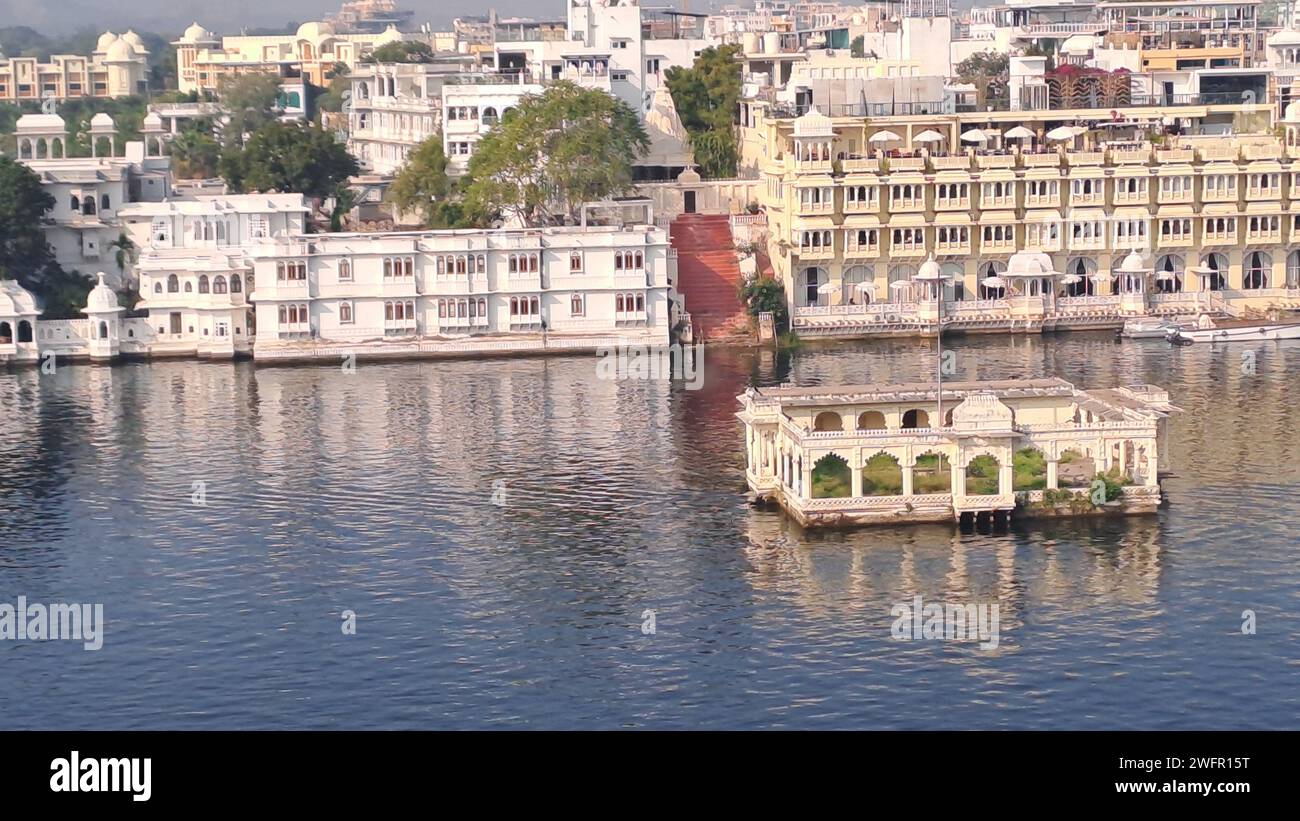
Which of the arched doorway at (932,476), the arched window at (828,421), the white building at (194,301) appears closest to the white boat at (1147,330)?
the arched window at (828,421)

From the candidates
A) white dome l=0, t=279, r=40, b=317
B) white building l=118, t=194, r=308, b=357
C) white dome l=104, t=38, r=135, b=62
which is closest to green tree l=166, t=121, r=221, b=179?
white building l=118, t=194, r=308, b=357

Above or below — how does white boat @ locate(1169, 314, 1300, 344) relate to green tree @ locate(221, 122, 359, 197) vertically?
below

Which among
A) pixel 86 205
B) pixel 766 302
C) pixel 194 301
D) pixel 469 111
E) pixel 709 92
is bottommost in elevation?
pixel 766 302

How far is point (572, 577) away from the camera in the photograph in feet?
170

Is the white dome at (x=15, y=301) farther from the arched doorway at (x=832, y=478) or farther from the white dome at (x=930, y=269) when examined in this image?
the arched doorway at (x=832, y=478)

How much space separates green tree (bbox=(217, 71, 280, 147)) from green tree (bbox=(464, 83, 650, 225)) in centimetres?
3759

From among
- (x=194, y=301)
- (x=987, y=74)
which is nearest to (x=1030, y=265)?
(x=987, y=74)

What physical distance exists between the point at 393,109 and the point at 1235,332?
166 feet

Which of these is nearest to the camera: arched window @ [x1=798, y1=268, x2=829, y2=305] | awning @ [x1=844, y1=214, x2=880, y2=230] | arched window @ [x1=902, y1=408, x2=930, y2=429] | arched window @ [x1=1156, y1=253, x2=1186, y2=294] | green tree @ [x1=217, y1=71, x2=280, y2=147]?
arched window @ [x1=902, y1=408, x2=930, y2=429]

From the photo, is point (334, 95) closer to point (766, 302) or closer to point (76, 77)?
point (76, 77)

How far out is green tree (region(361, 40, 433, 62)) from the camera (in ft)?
474

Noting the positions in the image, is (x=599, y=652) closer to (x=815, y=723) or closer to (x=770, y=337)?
(x=815, y=723)

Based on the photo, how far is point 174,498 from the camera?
60.4 m

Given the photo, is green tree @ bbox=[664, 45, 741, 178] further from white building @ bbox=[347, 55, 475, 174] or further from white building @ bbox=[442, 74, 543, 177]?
white building @ bbox=[347, 55, 475, 174]
